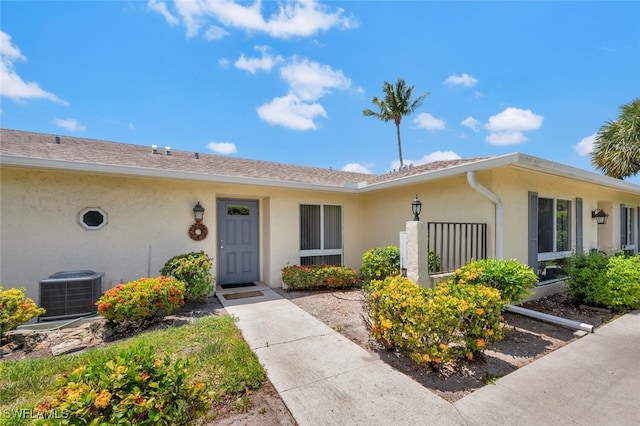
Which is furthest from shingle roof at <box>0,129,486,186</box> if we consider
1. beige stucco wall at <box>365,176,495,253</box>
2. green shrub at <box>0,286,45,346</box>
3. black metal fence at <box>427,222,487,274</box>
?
green shrub at <box>0,286,45,346</box>

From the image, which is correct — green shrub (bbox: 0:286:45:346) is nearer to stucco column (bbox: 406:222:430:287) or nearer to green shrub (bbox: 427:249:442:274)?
stucco column (bbox: 406:222:430:287)

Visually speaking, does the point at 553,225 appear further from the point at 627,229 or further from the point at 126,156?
the point at 126,156

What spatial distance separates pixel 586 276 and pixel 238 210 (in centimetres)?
822

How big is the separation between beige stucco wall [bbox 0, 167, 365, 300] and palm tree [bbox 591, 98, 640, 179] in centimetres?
1352

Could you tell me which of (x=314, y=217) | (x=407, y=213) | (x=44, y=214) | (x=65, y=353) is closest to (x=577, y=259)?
(x=407, y=213)

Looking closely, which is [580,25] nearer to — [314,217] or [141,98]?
[314,217]

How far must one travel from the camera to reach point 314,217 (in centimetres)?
796

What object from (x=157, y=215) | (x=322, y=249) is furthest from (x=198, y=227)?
(x=322, y=249)

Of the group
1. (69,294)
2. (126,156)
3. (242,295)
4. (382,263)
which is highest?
(126,156)

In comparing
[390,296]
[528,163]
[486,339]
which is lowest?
[486,339]

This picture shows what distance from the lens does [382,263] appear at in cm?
619

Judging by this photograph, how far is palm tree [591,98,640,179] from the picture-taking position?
10055mm

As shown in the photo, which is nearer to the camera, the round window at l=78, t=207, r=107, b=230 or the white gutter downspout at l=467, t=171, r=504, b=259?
the white gutter downspout at l=467, t=171, r=504, b=259

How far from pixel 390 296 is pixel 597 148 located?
15.1m
